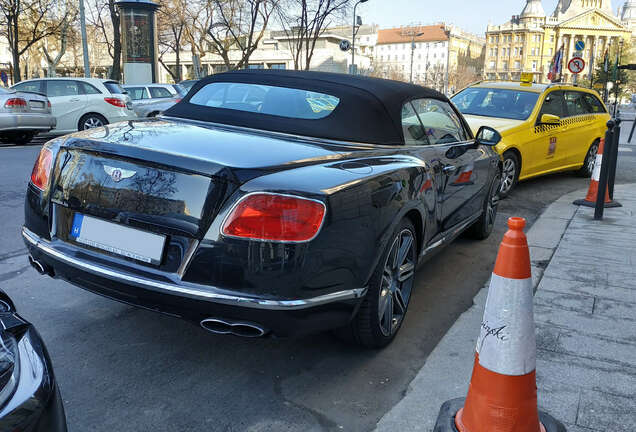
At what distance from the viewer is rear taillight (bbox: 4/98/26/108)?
11.7 metres

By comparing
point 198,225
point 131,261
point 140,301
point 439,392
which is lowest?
point 439,392

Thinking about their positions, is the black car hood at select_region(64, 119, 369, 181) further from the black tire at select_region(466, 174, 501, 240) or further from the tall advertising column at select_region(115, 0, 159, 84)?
the tall advertising column at select_region(115, 0, 159, 84)

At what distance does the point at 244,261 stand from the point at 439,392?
1.16 m

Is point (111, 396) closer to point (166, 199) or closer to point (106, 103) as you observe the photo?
point (166, 199)

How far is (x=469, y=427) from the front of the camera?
7.54ft

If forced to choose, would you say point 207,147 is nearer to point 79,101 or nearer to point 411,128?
point 411,128

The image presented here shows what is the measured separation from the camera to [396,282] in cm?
332

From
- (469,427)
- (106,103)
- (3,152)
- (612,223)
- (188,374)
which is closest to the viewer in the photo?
(469,427)

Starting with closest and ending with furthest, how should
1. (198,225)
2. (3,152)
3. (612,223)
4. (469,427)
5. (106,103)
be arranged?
(469,427) → (198,225) → (612,223) → (3,152) → (106,103)

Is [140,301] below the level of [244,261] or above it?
below

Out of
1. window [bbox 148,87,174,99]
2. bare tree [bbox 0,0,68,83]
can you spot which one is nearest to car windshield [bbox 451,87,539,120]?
window [bbox 148,87,174,99]

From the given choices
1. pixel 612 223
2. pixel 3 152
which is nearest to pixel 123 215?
pixel 612 223

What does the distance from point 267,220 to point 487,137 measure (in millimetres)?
3335

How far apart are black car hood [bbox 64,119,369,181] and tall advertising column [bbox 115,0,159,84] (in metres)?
24.4
